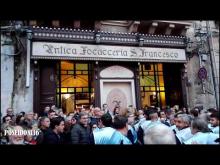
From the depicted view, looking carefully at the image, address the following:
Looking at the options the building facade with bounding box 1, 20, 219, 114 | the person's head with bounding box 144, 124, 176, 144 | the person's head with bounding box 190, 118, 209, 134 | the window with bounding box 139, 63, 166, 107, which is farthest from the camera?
the window with bounding box 139, 63, 166, 107

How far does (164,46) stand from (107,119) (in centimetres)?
622

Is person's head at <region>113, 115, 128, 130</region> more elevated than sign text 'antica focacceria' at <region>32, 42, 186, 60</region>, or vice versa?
sign text 'antica focacceria' at <region>32, 42, 186, 60</region>

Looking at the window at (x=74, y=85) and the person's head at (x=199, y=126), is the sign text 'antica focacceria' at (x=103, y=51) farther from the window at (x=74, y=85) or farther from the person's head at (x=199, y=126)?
the person's head at (x=199, y=126)

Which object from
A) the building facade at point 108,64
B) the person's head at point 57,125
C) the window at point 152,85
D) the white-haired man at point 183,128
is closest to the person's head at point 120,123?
the white-haired man at point 183,128

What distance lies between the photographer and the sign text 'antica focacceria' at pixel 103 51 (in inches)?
298

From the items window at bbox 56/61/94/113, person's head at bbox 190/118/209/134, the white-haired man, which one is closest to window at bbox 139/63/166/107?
window at bbox 56/61/94/113

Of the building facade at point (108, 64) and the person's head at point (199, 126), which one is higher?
the building facade at point (108, 64)

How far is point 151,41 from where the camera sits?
8969 millimetres

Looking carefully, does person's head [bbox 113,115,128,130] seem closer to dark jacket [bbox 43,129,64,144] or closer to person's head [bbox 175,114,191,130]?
dark jacket [bbox 43,129,64,144]

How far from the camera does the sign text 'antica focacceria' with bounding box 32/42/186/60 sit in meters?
7.57

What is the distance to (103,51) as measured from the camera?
8312mm

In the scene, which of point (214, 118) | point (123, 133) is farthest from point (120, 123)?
point (214, 118)

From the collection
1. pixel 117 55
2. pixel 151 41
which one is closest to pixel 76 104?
pixel 117 55

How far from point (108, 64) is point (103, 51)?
53cm
